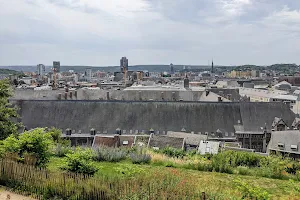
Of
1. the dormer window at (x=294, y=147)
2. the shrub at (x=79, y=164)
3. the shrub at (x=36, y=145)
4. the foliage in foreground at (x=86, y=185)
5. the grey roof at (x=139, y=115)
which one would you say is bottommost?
the dormer window at (x=294, y=147)

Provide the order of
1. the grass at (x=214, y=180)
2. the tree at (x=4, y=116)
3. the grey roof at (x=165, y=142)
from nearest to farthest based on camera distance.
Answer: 1. the grass at (x=214, y=180)
2. the tree at (x=4, y=116)
3. the grey roof at (x=165, y=142)

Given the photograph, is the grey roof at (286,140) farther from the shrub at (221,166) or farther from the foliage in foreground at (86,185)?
the foliage in foreground at (86,185)

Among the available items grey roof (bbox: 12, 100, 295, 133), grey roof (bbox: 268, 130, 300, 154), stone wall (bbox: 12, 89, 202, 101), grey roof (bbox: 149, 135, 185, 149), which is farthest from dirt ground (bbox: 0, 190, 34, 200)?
stone wall (bbox: 12, 89, 202, 101)

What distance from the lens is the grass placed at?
42.0ft

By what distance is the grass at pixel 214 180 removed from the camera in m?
12.8

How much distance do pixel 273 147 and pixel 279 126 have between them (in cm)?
543

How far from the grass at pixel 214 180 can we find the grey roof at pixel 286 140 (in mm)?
23965

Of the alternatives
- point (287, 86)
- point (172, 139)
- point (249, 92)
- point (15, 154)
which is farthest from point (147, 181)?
point (287, 86)

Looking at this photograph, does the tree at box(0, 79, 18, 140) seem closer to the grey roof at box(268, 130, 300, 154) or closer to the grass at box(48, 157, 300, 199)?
the grass at box(48, 157, 300, 199)

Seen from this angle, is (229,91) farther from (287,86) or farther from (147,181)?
(147,181)

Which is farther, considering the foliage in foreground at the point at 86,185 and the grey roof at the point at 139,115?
the grey roof at the point at 139,115

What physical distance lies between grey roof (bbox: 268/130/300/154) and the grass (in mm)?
23965

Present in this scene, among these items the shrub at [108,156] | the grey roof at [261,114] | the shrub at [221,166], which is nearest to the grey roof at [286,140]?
the grey roof at [261,114]

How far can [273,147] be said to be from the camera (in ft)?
131
